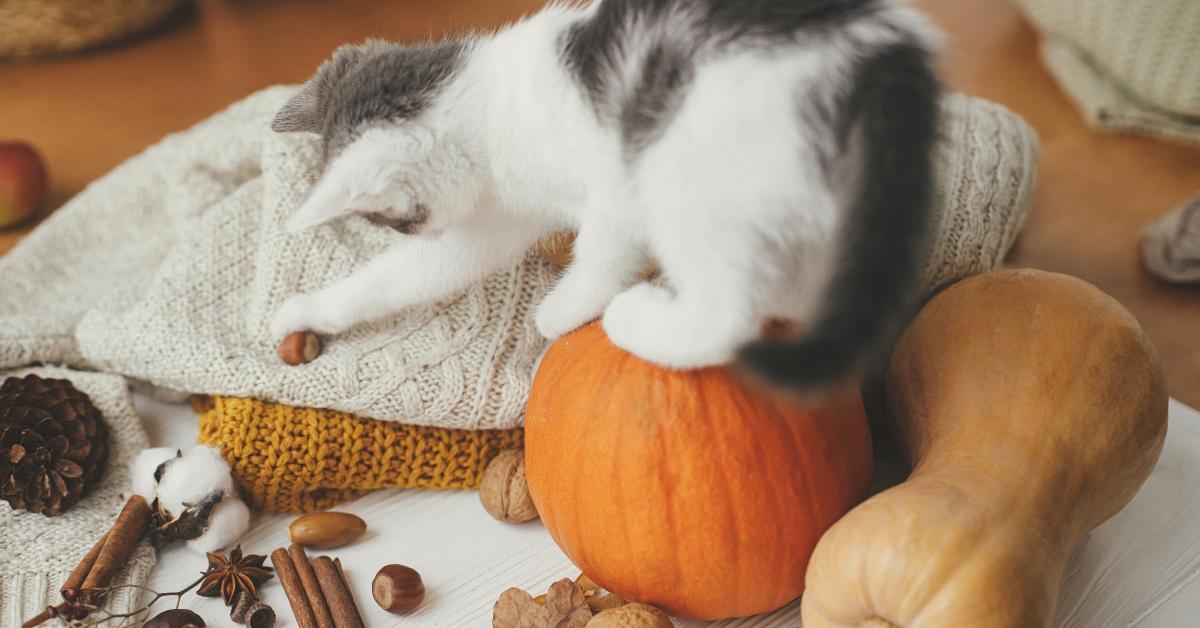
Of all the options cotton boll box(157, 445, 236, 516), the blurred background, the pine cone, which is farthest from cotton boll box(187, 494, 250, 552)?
the blurred background

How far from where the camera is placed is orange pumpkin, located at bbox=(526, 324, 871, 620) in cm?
72

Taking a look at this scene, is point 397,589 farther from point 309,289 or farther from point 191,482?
point 309,289

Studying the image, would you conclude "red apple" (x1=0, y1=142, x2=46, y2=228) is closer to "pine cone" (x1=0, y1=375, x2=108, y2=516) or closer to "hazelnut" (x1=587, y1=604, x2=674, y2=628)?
"pine cone" (x1=0, y1=375, x2=108, y2=516)

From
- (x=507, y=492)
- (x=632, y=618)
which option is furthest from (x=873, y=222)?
(x=507, y=492)

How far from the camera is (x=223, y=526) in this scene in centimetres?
88

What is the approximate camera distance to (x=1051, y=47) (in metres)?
1.79

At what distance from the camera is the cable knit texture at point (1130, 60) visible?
57.7 inches

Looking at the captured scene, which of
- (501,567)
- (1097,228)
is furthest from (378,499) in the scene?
(1097,228)

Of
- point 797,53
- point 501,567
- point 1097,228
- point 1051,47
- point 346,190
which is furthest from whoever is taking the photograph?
point 1051,47

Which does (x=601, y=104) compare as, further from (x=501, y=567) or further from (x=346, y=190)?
(x=501, y=567)

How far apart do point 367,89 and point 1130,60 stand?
1.32 meters

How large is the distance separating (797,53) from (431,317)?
0.48 meters

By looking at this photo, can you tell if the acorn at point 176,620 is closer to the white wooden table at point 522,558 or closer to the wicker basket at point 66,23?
the white wooden table at point 522,558

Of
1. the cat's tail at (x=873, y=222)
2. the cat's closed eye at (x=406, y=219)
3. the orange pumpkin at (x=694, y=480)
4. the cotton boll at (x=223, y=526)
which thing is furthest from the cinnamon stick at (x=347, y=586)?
the cat's tail at (x=873, y=222)
